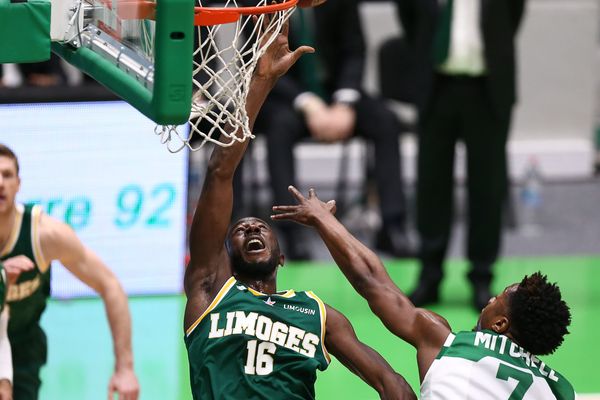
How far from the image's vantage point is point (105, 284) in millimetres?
5566

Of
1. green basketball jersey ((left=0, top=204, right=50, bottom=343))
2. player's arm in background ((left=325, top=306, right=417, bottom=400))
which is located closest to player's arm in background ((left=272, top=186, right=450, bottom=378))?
player's arm in background ((left=325, top=306, right=417, bottom=400))

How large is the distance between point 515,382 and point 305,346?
2.38 ft

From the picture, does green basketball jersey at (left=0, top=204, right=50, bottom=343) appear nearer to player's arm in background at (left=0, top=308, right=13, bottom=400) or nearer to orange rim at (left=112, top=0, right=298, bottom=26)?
player's arm in background at (left=0, top=308, right=13, bottom=400)

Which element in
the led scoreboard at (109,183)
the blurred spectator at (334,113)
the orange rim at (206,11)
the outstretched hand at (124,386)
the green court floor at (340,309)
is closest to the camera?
the orange rim at (206,11)

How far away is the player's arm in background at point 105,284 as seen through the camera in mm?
5348

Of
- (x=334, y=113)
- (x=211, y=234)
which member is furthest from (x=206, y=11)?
(x=334, y=113)

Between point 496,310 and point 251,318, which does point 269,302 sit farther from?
point 496,310

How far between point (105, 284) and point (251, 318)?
4.36 ft

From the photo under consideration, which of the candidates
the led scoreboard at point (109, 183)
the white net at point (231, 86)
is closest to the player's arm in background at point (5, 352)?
the white net at point (231, 86)

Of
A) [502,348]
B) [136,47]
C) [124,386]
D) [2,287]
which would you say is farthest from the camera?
[124,386]

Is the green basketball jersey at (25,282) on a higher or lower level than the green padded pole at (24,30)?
lower

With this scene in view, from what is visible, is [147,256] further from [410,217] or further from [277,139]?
[410,217]

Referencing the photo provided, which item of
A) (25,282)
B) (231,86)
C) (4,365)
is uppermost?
(231,86)

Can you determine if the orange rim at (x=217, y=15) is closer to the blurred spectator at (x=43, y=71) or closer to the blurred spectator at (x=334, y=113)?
the blurred spectator at (x=334, y=113)
